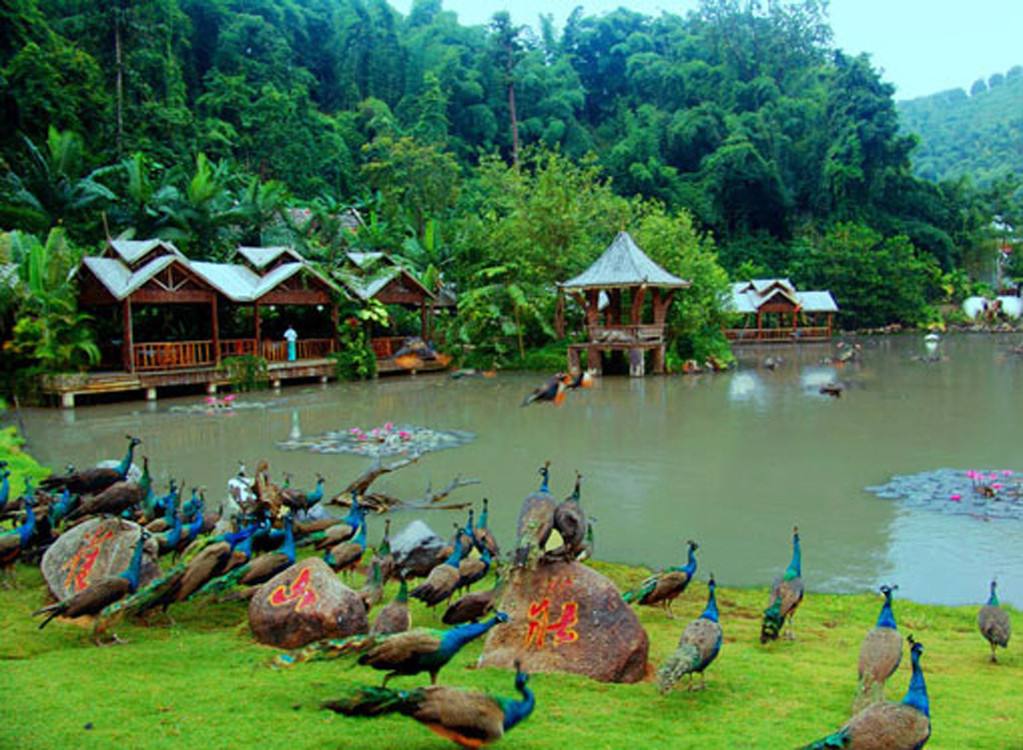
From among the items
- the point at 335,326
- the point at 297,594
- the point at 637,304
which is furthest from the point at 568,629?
the point at 637,304

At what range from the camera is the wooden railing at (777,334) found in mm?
44156

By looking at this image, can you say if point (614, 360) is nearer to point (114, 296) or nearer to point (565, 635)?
point (114, 296)

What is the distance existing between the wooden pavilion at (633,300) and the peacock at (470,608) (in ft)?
70.8

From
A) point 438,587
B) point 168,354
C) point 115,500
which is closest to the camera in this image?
point 438,587

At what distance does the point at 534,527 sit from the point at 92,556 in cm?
334

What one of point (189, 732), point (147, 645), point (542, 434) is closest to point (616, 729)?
Answer: point (189, 732)

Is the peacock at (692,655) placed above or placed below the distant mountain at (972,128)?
below

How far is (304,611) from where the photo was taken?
5258 millimetres

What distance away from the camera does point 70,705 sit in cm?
401

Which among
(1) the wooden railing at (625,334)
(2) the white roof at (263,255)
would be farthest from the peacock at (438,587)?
(1) the wooden railing at (625,334)

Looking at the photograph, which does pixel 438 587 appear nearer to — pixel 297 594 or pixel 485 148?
pixel 297 594

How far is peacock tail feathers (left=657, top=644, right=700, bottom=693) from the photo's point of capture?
14.5ft

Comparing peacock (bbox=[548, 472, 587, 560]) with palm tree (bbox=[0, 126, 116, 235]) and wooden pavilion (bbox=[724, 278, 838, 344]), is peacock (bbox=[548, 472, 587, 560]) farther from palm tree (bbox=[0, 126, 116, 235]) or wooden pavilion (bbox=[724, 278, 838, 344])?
wooden pavilion (bbox=[724, 278, 838, 344])

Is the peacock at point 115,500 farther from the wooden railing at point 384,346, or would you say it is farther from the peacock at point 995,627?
the wooden railing at point 384,346
